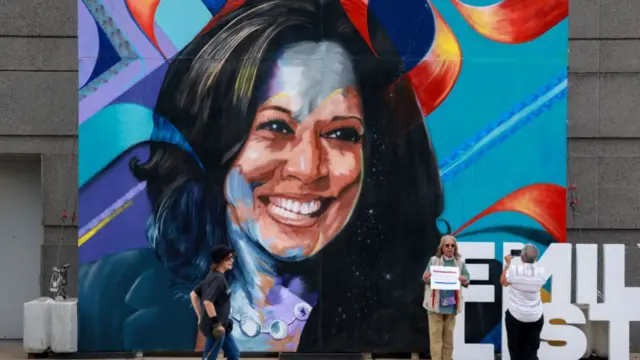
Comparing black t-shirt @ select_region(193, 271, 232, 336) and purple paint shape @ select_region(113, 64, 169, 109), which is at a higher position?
purple paint shape @ select_region(113, 64, 169, 109)

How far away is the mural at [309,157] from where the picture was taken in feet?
37.8

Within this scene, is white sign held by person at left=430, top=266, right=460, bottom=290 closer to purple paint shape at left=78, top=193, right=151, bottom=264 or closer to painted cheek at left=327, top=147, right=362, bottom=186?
painted cheek at left=327, top=147, right=362, bottom=186

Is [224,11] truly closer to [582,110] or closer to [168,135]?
[168,135]

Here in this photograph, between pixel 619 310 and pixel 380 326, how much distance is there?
9.73ft

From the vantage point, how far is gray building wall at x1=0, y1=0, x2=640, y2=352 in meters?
12.8

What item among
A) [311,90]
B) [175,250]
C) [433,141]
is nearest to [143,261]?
[175,250]

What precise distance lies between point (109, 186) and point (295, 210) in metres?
2.38

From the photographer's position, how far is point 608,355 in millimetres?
11297

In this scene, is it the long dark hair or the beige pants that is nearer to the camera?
the beige pants

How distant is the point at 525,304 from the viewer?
9.92 meters

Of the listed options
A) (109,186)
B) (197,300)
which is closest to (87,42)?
(109,186)

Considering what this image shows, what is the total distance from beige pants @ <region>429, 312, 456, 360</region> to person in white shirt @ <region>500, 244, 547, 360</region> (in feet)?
2.80

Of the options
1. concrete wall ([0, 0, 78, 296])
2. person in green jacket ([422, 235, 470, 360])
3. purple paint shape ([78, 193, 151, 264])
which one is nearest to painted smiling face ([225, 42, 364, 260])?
purple paint shape ([78, 193, 151, 264])

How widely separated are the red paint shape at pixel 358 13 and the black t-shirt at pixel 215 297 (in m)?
4.05
